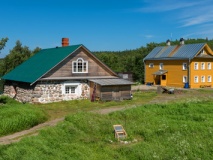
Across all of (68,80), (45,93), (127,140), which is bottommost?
(127,140)

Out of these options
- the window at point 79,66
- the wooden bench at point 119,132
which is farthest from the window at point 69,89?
the wooden bench at point 119,132

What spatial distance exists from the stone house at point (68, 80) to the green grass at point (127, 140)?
935 cm

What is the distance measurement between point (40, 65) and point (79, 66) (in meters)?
3.91

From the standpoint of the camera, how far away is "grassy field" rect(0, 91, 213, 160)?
38.4 ft

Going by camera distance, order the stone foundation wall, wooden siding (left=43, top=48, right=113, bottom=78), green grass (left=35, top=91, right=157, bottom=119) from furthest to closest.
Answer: wooden siding (left=43, top=48, right=113, bottom=78)
the stone foundation wall
green grass (left=35, top=91, right=157, bottom=119)

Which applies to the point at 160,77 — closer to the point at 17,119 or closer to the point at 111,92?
the point at 111,92

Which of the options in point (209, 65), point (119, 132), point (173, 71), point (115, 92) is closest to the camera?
point (119, 132)

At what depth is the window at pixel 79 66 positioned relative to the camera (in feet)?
93.3

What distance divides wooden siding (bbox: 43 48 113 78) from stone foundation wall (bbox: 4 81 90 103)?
36.9 inches

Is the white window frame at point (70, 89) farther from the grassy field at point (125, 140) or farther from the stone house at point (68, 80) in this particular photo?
the grassy field at point (125, 140)

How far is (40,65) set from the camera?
95.7ft

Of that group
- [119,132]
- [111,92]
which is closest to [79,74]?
[111,92]

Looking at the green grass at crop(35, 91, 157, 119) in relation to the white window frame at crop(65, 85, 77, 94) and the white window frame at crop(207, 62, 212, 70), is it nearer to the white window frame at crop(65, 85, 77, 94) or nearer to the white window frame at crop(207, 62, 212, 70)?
the white window frame at crop(65, 85, 77, 94)

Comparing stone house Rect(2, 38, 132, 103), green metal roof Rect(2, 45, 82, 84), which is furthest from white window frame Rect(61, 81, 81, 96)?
green metal roof Rect(2, 45, 82, 84)
